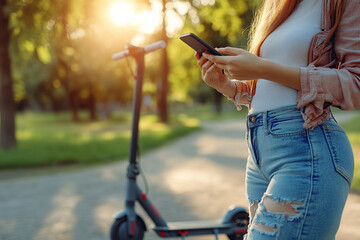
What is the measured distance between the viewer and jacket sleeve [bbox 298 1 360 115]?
141 centimetres

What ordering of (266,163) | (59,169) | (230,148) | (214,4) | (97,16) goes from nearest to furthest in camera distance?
(266,163), (59,169), (97,16), (230,148), (214,4)

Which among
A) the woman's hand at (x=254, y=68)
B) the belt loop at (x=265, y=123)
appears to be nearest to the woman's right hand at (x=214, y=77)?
the woman's hand at (x=254, y=68)

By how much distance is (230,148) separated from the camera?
11.2 meters

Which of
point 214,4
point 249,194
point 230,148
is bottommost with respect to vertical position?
point 230,148

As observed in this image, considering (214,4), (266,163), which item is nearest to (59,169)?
(214,4)

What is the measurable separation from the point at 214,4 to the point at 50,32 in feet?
16.2

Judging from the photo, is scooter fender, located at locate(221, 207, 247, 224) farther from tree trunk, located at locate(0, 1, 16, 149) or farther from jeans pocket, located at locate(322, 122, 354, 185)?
tree trunk, located at locate(0, 1, 16, 149)

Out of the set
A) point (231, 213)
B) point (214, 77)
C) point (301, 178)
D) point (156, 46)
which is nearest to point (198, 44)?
point (214, 77)

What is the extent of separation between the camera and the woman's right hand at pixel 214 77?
1.67m

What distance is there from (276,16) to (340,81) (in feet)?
1.41

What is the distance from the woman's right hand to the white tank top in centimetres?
20

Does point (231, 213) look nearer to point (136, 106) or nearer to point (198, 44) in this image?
point (136, 106)

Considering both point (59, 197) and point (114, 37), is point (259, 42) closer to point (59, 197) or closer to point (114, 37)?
point (59, 197)

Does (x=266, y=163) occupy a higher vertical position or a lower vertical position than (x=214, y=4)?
lower
